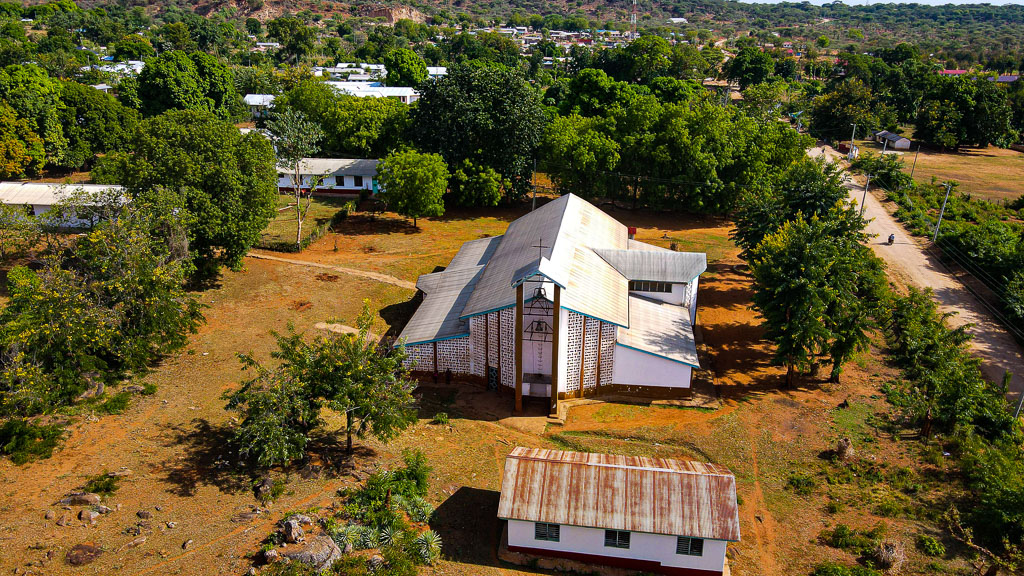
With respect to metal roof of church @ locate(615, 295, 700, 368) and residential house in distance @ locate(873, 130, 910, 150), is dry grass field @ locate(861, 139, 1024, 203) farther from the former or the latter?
metal roof of church @ locate(615, 295, 700, 368)

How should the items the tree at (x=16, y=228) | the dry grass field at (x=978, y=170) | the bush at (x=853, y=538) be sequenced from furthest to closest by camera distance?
1. the dry grass field at (x=978, y=170)
2. the tree at (x=16, y=228)
3. the bush at (x=853, y=538)

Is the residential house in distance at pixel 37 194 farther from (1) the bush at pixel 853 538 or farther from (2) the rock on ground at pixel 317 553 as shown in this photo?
(1) the bush at pixel 853 538

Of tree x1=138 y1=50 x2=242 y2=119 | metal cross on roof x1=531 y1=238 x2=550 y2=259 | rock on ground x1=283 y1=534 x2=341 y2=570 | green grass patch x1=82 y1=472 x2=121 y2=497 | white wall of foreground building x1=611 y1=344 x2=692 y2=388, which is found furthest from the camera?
tree x1=138 y1=50 x2=242 y2=119

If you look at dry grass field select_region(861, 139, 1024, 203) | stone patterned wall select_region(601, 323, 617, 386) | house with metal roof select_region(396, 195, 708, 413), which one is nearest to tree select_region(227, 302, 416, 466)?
house with metal roof select_region(396, 195, 708, 413)

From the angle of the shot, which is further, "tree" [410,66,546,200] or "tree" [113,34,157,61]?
"tree" [113,34,157,61]

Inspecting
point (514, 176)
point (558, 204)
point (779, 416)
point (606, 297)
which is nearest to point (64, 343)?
point (606, 297)

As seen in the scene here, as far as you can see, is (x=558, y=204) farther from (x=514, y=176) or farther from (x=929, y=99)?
(x=929, y=99)

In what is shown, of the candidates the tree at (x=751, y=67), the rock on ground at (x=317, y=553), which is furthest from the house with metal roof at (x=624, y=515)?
the tree at (x=751, y=67)
